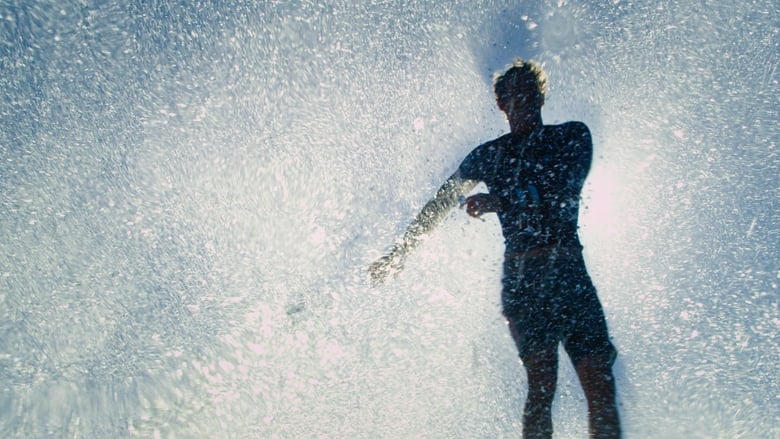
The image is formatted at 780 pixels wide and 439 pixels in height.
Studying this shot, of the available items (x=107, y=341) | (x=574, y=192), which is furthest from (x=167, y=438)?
(x=574, y=192)

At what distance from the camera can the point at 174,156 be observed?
2.20 m

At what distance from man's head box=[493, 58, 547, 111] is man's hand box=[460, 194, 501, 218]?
342 mm

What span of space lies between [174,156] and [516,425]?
6.61 feet

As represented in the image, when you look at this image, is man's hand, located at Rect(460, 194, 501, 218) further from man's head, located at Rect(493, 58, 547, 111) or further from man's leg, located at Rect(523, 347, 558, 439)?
man's leg, located at Rect(523, 347, 558, 439)

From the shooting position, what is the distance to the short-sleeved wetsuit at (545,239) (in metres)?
1.43

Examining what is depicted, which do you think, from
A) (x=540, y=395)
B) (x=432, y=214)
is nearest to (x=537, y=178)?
(x=432, y=214)

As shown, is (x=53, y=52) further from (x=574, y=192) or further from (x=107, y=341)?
(x=574, y=192)

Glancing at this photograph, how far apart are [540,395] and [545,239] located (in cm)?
46

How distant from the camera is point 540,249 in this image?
1.46m

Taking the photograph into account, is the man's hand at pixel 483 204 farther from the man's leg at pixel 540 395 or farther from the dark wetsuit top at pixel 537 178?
the man's leg at pixel 540 395

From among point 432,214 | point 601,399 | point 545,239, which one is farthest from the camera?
point 432,214

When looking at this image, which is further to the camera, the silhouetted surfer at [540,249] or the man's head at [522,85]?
the man's head at [522,85]

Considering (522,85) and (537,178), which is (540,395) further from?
(522,85)

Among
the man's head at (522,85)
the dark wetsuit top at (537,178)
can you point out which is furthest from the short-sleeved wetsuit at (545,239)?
the man's head at (522,85)
